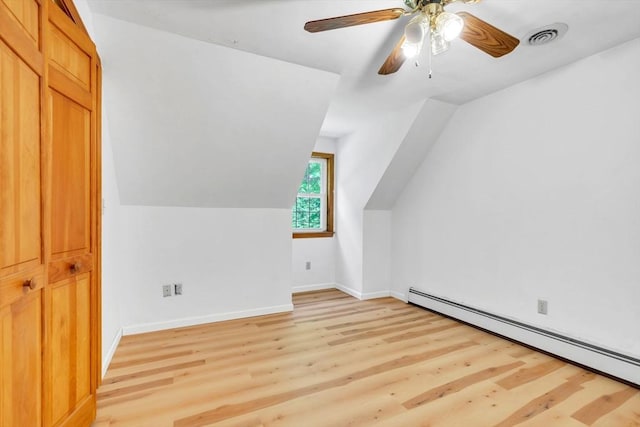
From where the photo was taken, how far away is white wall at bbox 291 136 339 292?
421 centimetres

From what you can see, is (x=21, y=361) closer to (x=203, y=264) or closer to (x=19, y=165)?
(x=19, y=165)

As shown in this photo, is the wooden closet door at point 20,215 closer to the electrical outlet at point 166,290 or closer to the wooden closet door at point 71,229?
the wooden closet door at point 71,229

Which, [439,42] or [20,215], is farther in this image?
[439,42]

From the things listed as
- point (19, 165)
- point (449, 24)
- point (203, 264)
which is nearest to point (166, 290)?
point (203, 264)

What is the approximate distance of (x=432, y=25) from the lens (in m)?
1.42

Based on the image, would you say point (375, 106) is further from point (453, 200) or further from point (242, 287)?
point (242, 287)

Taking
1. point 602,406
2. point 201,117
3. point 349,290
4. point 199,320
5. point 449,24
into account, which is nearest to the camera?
point 449,24

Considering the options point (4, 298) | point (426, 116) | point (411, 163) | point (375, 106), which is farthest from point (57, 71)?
point (411, 163)

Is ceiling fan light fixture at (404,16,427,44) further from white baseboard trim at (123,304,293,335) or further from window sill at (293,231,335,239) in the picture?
window sill at (293,231,335,239)

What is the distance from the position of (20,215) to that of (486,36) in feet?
7.06

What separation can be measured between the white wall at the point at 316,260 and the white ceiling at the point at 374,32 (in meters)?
1.79

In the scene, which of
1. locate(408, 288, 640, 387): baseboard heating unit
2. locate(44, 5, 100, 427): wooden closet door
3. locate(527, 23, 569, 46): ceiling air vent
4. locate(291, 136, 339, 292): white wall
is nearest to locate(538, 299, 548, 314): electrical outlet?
locate(408, 288, 640, 387): baseboard heating unit

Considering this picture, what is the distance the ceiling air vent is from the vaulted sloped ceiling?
137 cm

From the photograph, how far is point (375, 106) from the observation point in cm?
315
